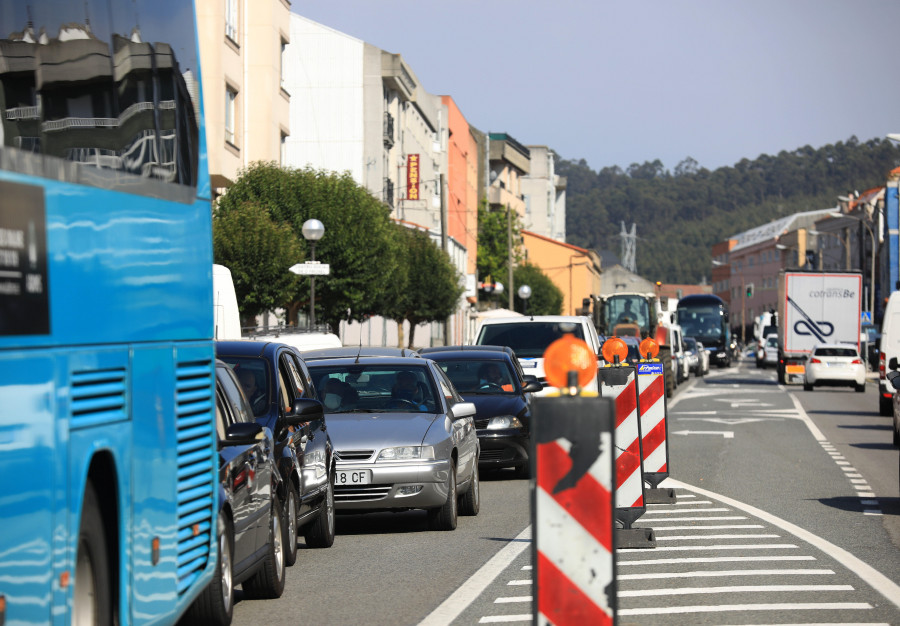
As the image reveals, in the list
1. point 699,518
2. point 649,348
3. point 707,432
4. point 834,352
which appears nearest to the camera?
point 699,518

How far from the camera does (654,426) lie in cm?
1407

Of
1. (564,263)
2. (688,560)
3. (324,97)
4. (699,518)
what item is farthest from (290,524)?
(564,263)

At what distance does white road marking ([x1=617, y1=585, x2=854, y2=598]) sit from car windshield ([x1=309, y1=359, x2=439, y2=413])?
14.5ft

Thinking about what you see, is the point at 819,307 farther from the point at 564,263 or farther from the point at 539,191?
the point at 539,191

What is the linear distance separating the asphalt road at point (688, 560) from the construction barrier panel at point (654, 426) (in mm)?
386

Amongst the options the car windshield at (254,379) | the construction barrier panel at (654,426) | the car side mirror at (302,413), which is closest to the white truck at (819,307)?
the construction barrier panel at (654,426)

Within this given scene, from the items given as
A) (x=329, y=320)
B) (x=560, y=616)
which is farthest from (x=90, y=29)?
(x=329, y=320)

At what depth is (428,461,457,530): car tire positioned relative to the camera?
1257 cm

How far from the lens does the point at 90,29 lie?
222 inches

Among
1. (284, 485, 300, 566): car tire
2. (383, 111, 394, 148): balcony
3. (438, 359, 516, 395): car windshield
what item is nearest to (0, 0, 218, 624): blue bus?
(284, 485, 300, 566): car tire

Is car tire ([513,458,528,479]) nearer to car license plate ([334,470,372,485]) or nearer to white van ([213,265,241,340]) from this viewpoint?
white van ([213,265,241,340])

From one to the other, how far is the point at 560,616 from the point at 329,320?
36.6 m

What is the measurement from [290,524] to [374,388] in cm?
372

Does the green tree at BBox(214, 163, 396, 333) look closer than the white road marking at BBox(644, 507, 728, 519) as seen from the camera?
No
